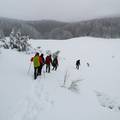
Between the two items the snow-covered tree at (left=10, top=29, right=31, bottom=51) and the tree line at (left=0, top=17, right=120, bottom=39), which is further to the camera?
the tree line at (left=0, top=17, right=120, bottom=39)

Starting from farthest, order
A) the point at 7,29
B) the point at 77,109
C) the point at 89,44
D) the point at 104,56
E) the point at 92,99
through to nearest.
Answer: the point at 7,29 < the point at 89,44 < the point at 104,56 < the point at 92,99 < the point at 77,109

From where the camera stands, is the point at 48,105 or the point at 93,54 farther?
the point at 93,54

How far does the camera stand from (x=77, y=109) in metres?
9.49

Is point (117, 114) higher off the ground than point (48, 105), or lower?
lower

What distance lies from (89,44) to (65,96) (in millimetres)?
47318

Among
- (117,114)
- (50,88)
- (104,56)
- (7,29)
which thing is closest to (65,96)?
(50,88)

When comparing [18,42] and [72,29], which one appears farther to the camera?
[72,29]

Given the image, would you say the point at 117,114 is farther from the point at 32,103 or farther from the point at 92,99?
the point at 32,103

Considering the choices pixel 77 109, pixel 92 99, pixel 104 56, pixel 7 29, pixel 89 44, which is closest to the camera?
pixel 77 109

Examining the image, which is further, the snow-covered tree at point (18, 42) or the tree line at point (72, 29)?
the tree line at point (72, 29)

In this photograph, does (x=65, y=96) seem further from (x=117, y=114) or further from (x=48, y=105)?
(x=117, y=114)

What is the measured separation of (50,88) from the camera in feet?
36.4

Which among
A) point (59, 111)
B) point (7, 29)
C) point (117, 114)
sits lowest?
point (117, 114)

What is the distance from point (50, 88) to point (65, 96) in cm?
94
